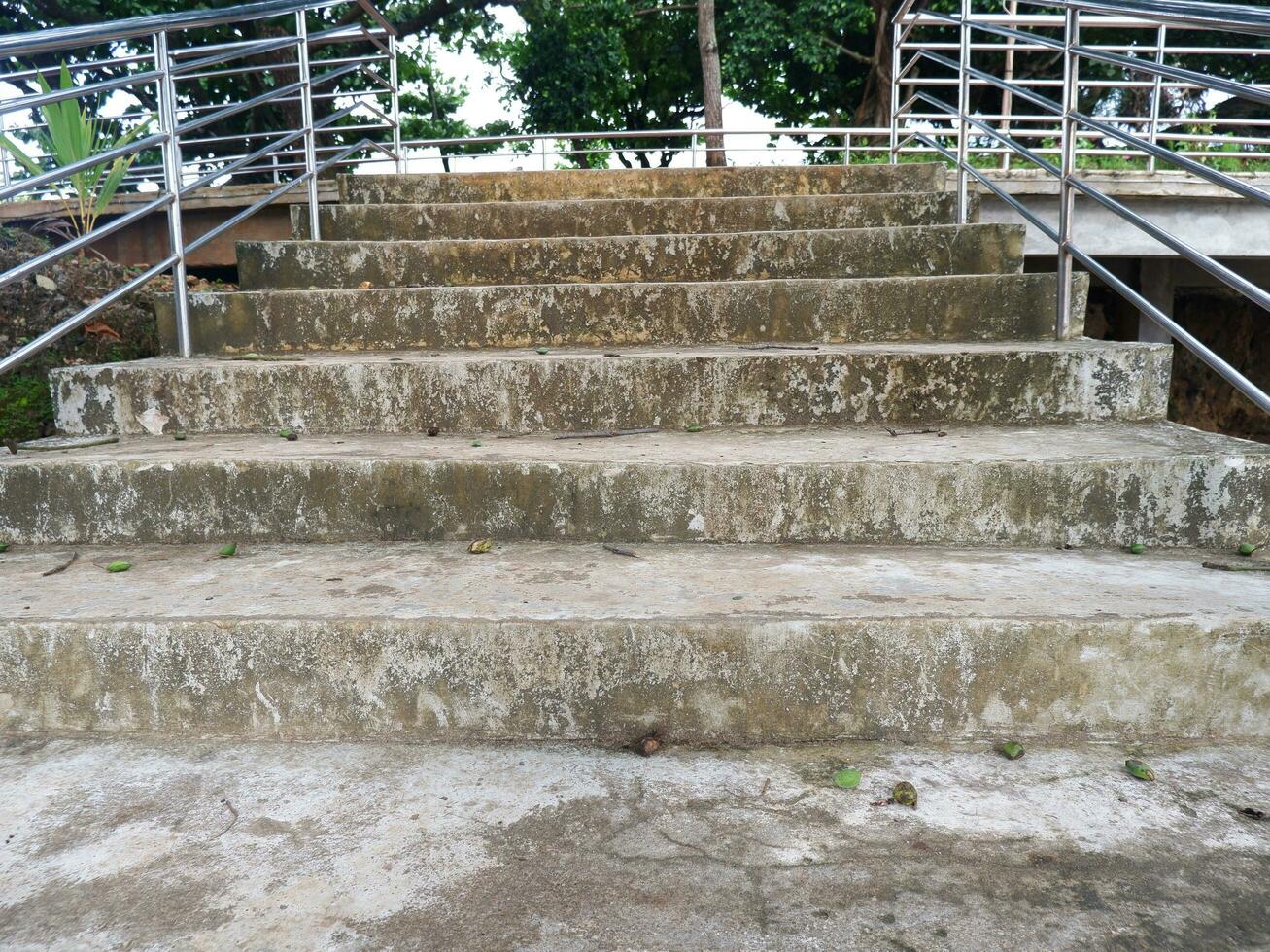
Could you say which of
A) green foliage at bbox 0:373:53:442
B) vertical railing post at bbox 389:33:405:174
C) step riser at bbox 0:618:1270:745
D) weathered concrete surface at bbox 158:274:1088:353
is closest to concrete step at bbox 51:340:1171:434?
weathered concrete surface at bbox 158:274:1088:353

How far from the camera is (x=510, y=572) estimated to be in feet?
6.86

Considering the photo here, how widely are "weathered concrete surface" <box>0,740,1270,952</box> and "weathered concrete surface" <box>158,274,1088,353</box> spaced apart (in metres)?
1.91

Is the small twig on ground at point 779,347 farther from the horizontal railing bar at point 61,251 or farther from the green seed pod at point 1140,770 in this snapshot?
the horizontal railing bar at point 61,251

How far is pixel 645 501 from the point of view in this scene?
2305mm

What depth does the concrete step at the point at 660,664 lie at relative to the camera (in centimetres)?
174

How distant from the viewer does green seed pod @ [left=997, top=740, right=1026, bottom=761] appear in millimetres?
1711

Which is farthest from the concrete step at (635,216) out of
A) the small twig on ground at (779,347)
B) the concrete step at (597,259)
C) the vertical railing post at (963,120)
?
the small twig on ground at (779,347)

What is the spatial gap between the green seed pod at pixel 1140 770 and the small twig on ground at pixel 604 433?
157 cm

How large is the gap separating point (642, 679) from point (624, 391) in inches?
48.5

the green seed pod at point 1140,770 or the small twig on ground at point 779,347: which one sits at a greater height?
the small twig on ground at point 779,347

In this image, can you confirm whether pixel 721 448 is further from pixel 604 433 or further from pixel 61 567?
pixel 61 567

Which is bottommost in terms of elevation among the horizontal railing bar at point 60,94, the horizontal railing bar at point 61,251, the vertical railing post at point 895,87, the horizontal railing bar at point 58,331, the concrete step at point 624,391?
the concrete step at point 624,391

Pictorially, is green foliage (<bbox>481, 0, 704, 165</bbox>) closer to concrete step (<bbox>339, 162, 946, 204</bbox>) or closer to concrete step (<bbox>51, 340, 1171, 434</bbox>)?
concrete step (<bbox>339, 162, 946, 204</bbox>)

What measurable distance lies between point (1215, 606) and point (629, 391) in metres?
A: 1.62
